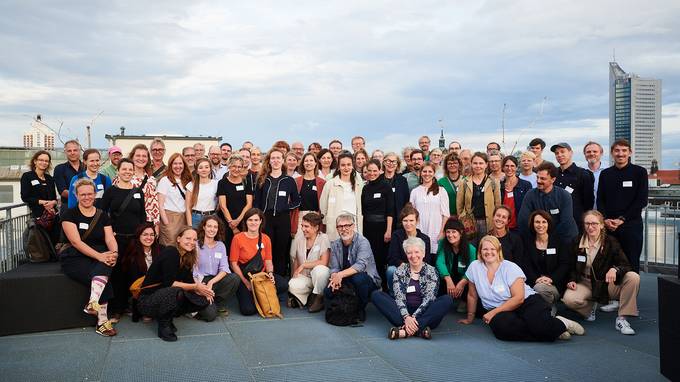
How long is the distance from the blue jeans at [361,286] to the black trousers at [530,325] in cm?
130

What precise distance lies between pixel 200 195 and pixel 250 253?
3.33 feet

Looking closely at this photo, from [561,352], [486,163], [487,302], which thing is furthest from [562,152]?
[561,352]

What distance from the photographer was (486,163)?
631 centimetres

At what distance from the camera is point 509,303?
15.7ft

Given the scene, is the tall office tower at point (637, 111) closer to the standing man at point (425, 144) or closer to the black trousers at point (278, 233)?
the standing man at point (425, 144)

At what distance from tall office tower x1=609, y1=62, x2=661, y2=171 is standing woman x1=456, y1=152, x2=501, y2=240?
9650cm

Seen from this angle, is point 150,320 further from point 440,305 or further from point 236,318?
point 440,305

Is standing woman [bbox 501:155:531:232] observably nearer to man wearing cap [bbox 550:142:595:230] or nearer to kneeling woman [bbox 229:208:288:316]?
man wearing cap [bbox 550:142:595:230]

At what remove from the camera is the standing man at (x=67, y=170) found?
645 cm

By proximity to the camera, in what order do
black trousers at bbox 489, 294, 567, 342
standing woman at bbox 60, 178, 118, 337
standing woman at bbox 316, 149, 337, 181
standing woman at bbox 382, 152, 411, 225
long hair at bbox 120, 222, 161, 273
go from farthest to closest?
1. standing woman at bbox 316, 149, 337, 181
2. standing woman at bbox 382, 152, 411, 225
3. long hair at bbox 120, 222, 161, 273
4. standing woman at bbox 60, 178, 118, 337
5. black trousers at bbox 489, 294, 567, 342

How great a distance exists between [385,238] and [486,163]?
60.2 inches

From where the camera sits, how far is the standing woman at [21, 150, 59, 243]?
6.33m

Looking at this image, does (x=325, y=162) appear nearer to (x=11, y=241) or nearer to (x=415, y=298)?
(x=415, y=298)

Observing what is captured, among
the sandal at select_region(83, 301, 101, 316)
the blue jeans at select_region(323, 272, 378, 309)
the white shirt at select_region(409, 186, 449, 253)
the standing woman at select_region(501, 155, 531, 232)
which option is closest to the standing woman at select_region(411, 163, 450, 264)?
the white shirt at select_region(409, 186, 449, 253)
